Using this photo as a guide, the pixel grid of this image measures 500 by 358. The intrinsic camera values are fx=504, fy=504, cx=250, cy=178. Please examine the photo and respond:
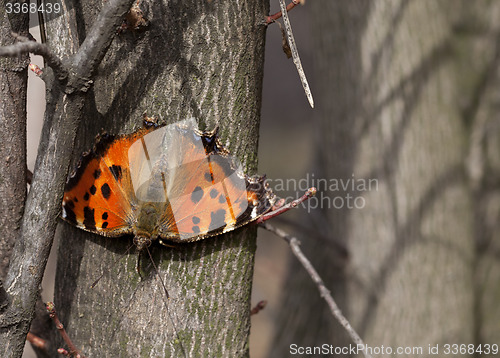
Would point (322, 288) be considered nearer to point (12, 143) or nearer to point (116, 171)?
point (116, 171)

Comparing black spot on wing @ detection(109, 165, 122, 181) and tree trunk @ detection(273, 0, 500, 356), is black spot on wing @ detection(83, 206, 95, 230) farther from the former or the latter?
tree trunk @ detection(273, 0, 500, 356)

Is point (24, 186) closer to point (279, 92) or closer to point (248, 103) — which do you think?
point (248, 103)

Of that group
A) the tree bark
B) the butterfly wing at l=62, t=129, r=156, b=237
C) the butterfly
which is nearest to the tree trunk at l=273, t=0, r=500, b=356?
the butterfly

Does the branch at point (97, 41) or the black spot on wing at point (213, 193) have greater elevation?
the branch at point (97, 41)

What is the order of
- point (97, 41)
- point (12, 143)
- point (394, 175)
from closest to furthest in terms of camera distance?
point (97, 41), point (12, 143), point (394, 175)

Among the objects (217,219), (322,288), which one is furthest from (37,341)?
(322,288)

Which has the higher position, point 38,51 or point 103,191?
point 38,51

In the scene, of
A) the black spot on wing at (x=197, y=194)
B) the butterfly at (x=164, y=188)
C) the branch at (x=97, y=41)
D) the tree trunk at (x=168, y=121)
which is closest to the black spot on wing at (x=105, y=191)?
the butterfly at (x=164, y=188)

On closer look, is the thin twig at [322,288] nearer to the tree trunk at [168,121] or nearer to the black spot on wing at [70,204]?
the tree trunk at [168,121]
